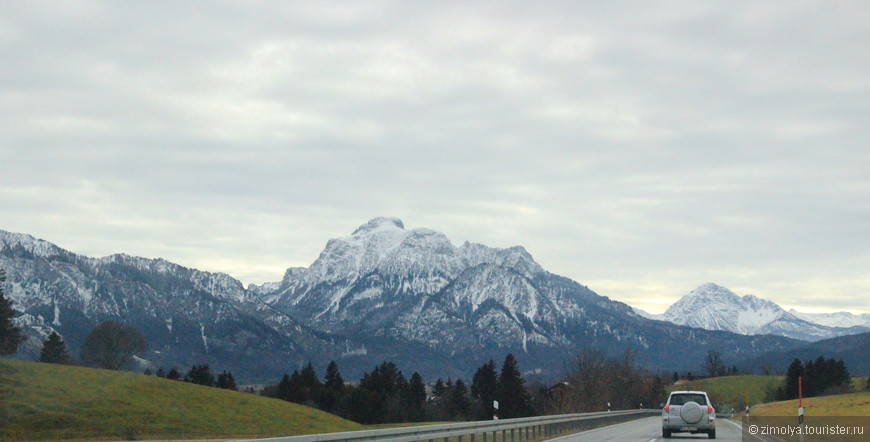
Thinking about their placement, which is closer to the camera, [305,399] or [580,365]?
[580,365]

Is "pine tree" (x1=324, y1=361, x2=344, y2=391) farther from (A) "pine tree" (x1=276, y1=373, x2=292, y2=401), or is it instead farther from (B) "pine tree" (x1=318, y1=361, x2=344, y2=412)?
(A) "pine tree" (x1=276, y1=373, x2=292, y2=401)

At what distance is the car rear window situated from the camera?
41791 millimetres

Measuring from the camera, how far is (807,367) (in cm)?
17488

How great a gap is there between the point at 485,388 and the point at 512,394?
29.8 feet

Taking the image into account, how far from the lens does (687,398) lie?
A: 139 ft

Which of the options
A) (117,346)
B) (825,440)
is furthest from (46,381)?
(117,346)

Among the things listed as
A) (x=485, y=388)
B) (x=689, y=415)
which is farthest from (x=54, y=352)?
(x=689, y=415)

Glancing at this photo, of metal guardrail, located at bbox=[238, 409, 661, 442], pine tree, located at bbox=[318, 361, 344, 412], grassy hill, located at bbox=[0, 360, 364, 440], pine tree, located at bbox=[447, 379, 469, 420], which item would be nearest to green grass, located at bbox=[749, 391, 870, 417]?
metal guardrail, located at bbox=[238, 409, 661, 442]

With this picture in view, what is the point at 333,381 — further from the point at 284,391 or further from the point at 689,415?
the point at 689,415

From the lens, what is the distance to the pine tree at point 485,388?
15351 centimetres

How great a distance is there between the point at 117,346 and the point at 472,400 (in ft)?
196

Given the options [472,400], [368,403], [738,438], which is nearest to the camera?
[738,438]

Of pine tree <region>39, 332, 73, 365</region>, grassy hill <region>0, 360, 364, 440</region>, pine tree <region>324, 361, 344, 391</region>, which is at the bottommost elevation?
grassy hill <region>0, 360, 364, 440</region>

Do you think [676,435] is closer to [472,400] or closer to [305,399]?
[305,399]
